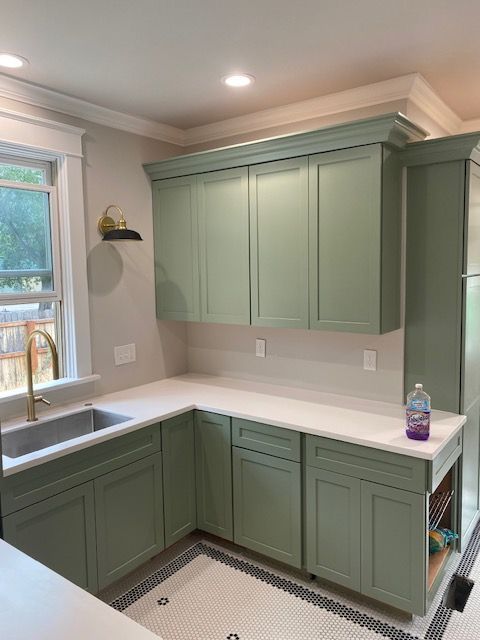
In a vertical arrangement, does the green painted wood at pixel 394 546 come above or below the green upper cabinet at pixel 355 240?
below

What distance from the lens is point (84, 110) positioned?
2.77 m

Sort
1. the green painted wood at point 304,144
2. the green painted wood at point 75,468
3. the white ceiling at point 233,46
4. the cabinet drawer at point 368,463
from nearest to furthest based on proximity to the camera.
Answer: the white ceiling at point 233,46, the green painted wood at point 75,468, the cabinet drawer at point 368,463, the green painted wood at point 304,144

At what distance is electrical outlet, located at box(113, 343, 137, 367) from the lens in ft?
10.1

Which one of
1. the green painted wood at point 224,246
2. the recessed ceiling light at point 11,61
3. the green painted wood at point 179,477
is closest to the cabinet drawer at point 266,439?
the green painted wood at point 179,477

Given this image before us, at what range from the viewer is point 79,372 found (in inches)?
112

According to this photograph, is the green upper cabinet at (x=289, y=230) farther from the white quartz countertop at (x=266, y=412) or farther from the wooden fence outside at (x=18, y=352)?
the wooden fence outside at (x=18, y=352)

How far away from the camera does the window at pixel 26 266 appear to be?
8.39 feet

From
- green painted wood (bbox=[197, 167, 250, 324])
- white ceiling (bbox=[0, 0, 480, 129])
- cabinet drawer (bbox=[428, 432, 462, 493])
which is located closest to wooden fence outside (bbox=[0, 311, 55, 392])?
green painted wood (bbox=[197, 167, 250, 324])

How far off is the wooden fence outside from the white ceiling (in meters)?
1.24

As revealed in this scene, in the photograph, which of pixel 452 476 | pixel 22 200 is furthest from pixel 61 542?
pixel 452 476

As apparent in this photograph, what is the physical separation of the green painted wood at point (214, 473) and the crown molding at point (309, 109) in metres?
1.80

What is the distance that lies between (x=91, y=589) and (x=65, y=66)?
7.98ft

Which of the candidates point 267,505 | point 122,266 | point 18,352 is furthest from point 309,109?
point 267,505

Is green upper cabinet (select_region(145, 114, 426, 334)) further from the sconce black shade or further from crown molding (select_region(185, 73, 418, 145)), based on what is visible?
the sconce black shade
